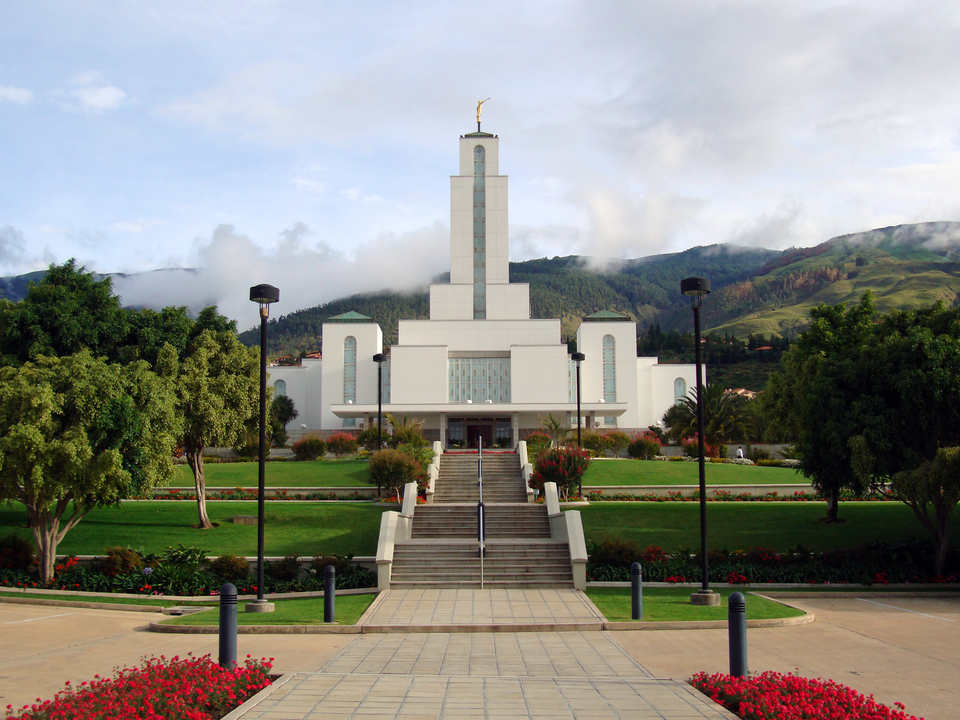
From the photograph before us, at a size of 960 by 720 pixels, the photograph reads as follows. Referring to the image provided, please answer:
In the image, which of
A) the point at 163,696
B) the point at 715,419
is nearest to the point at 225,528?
the point at 163,696

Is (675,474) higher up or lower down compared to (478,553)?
higher up

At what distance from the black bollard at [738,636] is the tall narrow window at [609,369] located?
47009mm

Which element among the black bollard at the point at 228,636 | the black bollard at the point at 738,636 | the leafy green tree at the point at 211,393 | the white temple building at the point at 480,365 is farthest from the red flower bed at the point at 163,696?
the white temple building at the point at 480,365

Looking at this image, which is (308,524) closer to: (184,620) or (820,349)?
(184,620)

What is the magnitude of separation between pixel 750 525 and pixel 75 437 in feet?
59.5

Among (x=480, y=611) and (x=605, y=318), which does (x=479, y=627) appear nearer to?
(x=480, y=611)

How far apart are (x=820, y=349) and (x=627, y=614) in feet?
49.9

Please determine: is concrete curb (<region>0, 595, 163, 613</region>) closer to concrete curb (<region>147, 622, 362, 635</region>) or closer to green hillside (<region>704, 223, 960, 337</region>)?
concrete curb (<region>147, 622, 362, 635</region>)

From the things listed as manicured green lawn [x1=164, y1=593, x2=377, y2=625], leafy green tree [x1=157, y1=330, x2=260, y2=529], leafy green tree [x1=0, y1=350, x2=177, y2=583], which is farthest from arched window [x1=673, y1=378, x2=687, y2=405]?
manicured green lawn [x1=164, y1=593, x2=377, y2=625]

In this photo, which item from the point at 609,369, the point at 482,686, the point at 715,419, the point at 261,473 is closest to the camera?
the point at 482,686

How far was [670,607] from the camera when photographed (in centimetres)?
1360

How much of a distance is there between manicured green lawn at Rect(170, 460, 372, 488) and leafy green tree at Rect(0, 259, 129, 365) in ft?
20.2

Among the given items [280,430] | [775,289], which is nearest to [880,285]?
[775,289]

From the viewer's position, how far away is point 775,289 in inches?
7594
